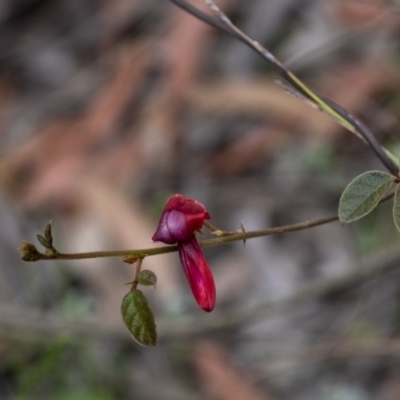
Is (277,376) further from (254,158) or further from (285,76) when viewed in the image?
(285,76)

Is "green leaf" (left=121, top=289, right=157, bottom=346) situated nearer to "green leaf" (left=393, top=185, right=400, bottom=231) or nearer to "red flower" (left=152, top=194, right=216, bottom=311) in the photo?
"red flower" (left=152, top=194, right=216, bottom=311)

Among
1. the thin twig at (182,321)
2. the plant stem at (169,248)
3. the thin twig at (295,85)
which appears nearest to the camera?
the plant stem at (169,248)

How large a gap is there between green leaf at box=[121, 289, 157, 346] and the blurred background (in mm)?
705

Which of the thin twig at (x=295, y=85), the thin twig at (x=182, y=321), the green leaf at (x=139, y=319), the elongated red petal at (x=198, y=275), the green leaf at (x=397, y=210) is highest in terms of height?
the thin twig at (x=182, y=321)

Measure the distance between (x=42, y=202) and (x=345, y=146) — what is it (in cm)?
83

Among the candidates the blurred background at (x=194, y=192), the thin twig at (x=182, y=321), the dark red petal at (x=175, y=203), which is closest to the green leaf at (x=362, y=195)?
the dark red petal at (x=175, y=203)

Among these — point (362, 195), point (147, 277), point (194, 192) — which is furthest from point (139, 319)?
point (194, 192)

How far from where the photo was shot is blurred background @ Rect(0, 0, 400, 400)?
1675 mm

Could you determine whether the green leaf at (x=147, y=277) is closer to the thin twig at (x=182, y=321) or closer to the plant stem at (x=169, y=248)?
the plant stem at (x=169, y=248)

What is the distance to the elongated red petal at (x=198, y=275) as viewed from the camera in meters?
0.53

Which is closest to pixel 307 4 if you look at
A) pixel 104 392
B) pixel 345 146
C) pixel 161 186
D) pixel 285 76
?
pixel 345 146

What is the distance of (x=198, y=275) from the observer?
0.54m

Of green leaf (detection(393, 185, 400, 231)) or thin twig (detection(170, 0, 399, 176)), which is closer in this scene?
green leaf (detection(393, 185, 400, 231))

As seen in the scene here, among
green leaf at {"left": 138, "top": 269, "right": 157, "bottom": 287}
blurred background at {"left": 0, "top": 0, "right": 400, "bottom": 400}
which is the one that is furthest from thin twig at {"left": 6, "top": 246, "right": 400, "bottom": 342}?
green leaf at {"left": 138, "top": 269, "right": 157, "bottom": 287}
